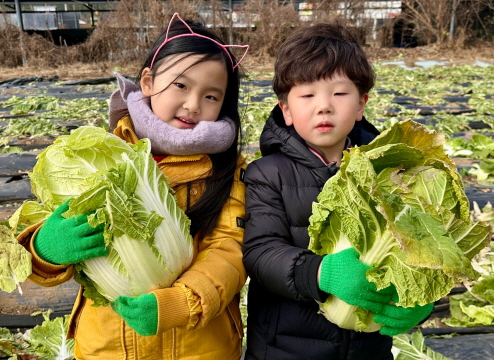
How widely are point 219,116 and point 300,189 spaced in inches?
22.7

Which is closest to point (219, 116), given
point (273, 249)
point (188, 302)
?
point (273, 249)

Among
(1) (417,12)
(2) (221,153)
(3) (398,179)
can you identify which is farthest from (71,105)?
(1) (417,12)

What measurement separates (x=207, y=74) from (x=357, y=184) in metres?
0.88

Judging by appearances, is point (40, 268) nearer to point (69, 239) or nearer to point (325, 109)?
point (69, 239)

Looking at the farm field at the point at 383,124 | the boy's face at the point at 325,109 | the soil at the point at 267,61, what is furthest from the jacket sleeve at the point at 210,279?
the soil at the point at 267,61

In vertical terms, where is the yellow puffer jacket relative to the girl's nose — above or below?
below

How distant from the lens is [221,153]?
227 centimetres

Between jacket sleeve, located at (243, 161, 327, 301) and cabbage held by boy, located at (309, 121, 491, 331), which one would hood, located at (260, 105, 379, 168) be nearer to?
jacket sleeve, located at (243, 161, 327, 301)

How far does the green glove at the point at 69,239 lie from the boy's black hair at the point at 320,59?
105 centimetres

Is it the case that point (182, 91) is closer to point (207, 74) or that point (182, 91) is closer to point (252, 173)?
point (207, 74)

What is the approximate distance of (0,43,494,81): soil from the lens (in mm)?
16938

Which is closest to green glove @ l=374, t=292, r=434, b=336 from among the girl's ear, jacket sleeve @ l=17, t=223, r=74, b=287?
jacket sleeve @ l=17, t=223, r=74, b=287

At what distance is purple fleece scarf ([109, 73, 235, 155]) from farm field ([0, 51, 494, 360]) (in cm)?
57

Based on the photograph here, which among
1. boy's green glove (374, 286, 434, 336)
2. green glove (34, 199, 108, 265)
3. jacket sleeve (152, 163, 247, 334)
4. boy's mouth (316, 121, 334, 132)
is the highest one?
boy's mouth (316, 121, 334, 132)
